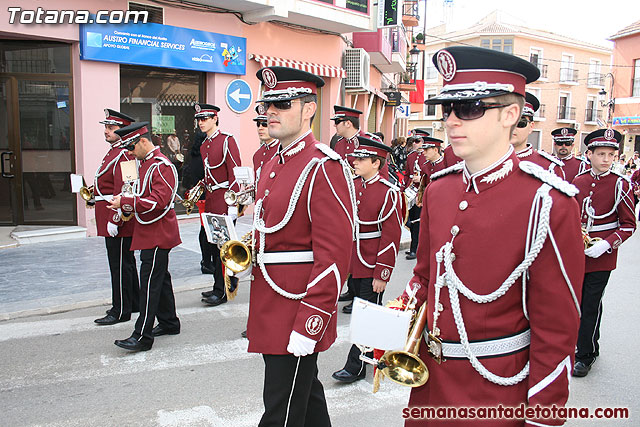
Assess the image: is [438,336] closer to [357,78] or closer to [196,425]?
[196,425]

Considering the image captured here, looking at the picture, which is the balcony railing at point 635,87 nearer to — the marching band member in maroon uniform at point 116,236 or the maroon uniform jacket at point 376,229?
the maroon uniform jacket at point 376,229

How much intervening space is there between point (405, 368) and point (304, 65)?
13.2 meters

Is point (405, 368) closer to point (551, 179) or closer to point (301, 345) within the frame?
point (301, 345)

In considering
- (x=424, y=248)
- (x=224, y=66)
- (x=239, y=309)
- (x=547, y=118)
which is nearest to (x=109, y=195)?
(x=239, y=309)

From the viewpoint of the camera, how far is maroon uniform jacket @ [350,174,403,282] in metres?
4.90

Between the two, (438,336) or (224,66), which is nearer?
(438,336)

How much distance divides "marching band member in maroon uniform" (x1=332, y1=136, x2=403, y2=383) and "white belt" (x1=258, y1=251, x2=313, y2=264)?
77.6 inches

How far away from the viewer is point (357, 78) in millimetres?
16422

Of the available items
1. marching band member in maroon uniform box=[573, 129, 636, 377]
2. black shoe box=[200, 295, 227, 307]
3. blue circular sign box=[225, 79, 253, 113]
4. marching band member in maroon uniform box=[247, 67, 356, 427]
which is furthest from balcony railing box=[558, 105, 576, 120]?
marching band member in maroon uniform box=[247, 67, 356, 427]

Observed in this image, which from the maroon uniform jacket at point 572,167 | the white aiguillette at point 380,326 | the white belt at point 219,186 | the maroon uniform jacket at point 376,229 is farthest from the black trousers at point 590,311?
the white belt at point 219,186

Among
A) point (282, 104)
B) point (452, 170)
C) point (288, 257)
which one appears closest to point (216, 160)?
point (282, 104)

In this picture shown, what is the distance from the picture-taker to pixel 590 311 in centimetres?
506

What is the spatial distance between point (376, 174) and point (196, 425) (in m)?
2.68

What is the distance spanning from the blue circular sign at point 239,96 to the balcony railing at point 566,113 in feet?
141
